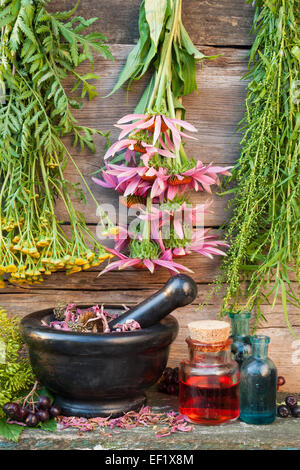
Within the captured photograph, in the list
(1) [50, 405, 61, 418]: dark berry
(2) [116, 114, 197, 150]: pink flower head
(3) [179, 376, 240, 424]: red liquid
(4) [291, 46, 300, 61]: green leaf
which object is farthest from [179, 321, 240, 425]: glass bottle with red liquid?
(4) [291, 46, 300, 61]: green leaf

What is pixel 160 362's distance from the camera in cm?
97

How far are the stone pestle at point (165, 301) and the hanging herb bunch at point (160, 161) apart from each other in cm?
11

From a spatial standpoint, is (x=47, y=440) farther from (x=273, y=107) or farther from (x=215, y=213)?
(x=273, y=107)

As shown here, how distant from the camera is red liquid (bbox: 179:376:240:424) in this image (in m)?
0.96

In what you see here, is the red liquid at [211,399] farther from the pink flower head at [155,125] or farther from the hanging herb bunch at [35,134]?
the pink flower head at [155,125]

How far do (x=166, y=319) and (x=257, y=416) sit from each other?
24 cm

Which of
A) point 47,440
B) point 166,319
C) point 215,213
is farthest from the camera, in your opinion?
point 215,213

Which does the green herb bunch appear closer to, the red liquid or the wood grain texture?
the red liquid

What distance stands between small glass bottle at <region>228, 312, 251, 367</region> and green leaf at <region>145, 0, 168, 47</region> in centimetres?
61

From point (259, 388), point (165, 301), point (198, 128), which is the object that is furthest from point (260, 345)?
point (198, 128)

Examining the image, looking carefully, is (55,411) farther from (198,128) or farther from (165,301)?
(198,128)

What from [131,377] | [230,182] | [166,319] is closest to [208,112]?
[230,182]

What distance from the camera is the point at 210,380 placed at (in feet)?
3.17

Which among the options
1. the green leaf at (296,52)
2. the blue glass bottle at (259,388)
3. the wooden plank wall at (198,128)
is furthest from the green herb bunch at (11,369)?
the green leaf at (296,52)
